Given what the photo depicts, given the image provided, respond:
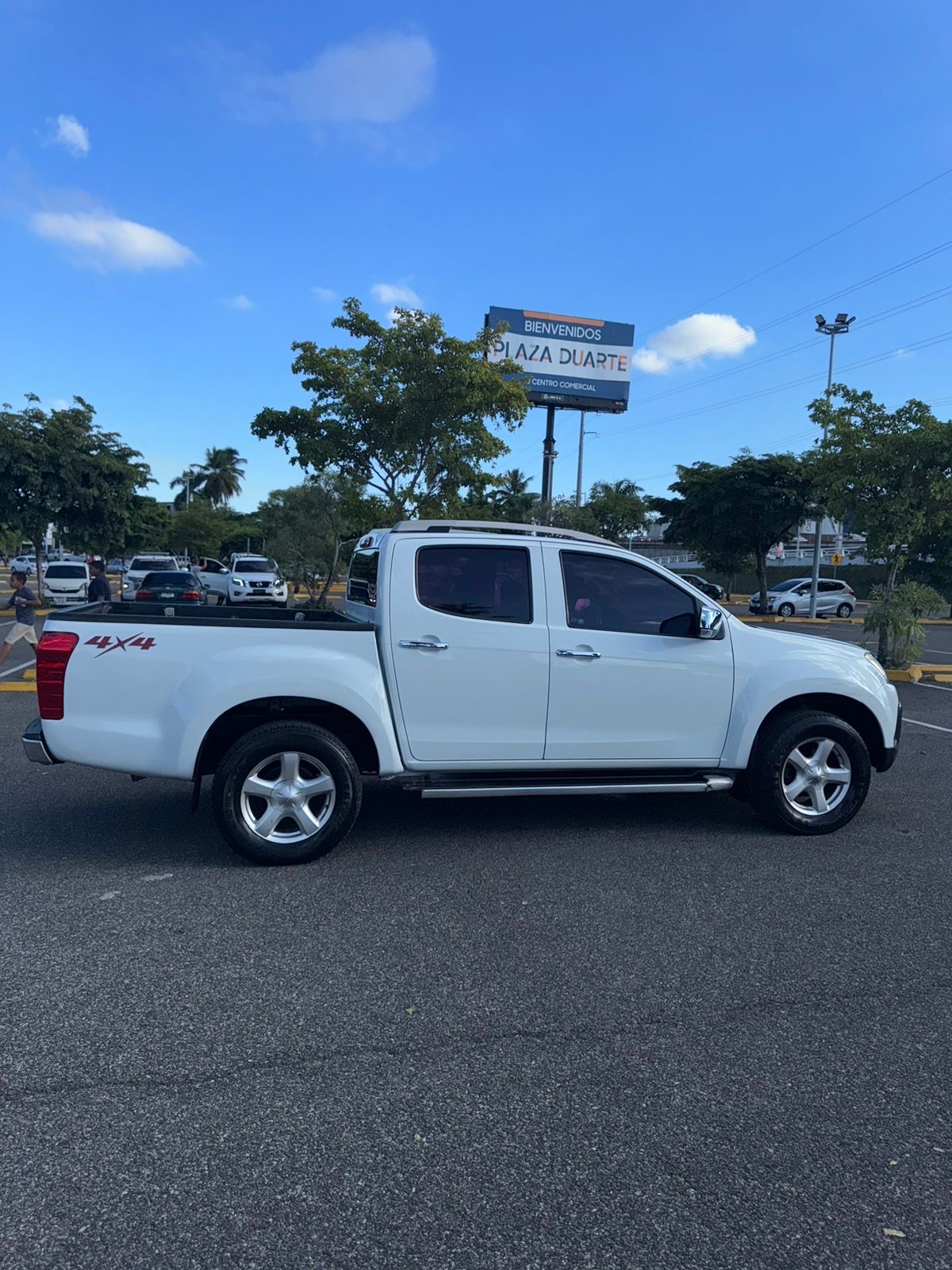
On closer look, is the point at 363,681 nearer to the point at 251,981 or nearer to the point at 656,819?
the point at 251,981

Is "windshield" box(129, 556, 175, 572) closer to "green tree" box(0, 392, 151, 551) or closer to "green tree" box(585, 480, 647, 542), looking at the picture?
"green tree" box(0, 392, 151, 551)

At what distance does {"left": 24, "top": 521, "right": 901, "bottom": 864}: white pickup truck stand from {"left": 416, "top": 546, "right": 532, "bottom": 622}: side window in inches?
0.4

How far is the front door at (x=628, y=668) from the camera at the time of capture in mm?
5438

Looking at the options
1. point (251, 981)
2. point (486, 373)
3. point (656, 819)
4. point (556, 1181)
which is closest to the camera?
point (556, 1181)

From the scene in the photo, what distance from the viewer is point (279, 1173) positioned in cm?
258

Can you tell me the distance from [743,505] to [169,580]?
20809mm

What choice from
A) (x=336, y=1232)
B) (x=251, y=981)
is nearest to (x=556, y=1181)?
(x=336, y=1232)

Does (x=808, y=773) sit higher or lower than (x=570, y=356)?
lower

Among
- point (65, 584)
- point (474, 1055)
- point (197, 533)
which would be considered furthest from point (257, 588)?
point (197, 533)

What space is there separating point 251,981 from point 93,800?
3274 millimetres

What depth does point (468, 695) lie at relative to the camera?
529cm

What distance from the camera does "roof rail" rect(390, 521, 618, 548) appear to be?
5652 millimetres

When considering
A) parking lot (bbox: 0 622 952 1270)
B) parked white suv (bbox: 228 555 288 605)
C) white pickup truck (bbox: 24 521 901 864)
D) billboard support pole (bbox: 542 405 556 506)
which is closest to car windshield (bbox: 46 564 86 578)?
parked white suv (bbox: 228 555 288 605)

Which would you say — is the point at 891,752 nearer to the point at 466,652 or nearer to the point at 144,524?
the point at 466,652
